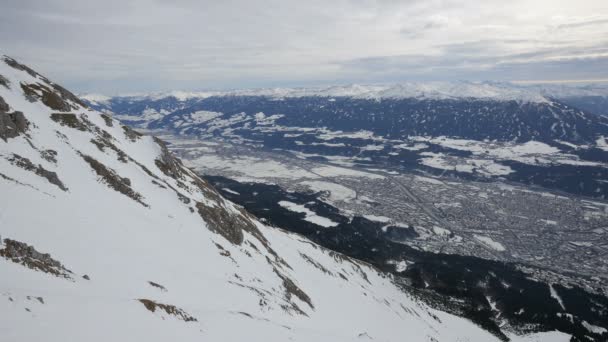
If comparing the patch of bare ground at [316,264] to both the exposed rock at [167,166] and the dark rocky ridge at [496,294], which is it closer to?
the exposed rock at [167,166]

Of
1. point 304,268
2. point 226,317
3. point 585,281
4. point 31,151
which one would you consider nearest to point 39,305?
point 226,317

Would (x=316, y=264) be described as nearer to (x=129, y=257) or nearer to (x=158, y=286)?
(x=129, y=257)

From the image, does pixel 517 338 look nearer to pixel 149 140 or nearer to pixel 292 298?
pixel 292 298

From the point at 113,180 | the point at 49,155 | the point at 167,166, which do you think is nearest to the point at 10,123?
the point at 49,155

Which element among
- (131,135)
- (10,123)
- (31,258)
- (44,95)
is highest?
(44,95)

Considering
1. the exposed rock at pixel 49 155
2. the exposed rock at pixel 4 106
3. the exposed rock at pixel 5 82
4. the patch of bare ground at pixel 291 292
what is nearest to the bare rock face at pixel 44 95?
the exposed rock at pixel 5 82

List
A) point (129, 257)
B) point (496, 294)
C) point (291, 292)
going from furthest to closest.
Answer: point (496, 294) → point (291, 292) → point (129, 257)

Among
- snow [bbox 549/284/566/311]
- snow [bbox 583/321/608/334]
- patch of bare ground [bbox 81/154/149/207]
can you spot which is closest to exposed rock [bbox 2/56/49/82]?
patch of bare ground [bbox 81/154/149/207]
